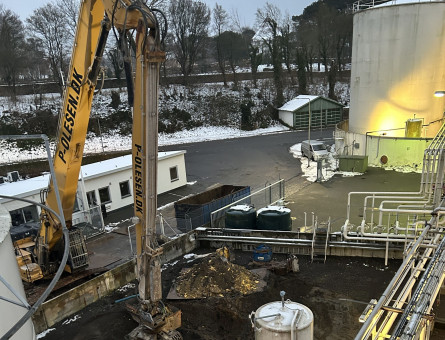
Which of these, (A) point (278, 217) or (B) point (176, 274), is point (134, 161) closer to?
(B) point (176, 274)

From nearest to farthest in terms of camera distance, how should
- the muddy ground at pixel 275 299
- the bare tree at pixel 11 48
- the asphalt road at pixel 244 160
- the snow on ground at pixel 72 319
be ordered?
the muddy ground at pixel 275 299 < the snow on ground at pixel 72 319 < the asphalt road at pixel 244 160 < the bare tree at pixel 11 48

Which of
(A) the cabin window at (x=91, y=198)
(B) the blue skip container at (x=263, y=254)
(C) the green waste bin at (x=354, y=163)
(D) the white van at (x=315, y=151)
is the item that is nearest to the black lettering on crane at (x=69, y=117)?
(B) the blue skip container at (x=263, y=254)

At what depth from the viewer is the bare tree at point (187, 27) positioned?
Answer: 60.8 m

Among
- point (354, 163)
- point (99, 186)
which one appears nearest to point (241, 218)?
point (99, 186)

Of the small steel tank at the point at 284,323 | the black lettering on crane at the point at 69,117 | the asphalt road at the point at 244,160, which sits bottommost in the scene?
the asphalt road at the point at 244,160

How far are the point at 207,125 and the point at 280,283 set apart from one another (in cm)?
3886

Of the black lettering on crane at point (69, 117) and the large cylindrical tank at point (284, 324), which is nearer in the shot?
the large cylindrical tank at point (284, 324)

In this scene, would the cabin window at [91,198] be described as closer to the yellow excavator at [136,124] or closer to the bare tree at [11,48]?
the yellow excavator at [136,124]

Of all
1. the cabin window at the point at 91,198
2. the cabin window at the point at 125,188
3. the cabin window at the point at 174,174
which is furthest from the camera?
the cabin window at the point at 174,174

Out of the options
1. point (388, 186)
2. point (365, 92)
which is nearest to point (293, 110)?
point (365, 92)

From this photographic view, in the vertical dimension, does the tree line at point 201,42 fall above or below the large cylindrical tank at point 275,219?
above

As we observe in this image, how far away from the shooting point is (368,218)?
656 inches

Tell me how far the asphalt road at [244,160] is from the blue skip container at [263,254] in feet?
33.2

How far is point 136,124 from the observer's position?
8.17 metres
